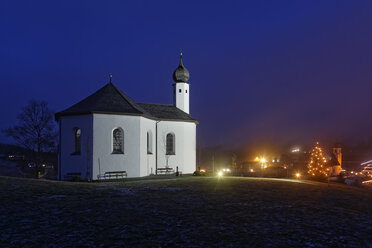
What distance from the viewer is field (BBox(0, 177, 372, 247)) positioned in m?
6.71

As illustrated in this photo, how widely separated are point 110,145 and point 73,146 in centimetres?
316

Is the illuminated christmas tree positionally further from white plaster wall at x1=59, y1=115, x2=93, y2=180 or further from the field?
white plaster wall at x1=59, y1=115, x2=93, y2=180

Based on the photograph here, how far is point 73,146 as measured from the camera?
78.7ft

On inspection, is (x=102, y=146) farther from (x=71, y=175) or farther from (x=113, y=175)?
(x=71, y=175)

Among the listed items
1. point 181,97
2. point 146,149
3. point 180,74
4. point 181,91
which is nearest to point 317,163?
point 181,97

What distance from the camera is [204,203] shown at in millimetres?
11562

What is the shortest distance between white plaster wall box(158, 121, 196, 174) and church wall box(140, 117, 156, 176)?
111cm

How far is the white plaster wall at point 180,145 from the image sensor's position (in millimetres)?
29811

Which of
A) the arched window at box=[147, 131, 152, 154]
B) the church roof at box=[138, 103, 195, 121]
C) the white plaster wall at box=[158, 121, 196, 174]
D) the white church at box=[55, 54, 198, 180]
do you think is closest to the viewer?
the white church at box=[55, 54, 198, 180]

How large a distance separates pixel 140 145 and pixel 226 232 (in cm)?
1828

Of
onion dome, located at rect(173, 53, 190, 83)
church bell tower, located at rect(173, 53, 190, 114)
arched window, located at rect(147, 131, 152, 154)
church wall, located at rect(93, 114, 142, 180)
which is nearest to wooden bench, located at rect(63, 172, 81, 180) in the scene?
church wall, located at rect(93, 114, 142, 180)

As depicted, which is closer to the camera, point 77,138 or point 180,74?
point 77,138

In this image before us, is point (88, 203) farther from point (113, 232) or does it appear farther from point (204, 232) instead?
point (204, 232)

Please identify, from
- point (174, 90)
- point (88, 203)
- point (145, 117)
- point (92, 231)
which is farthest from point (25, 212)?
point (174, 90)
